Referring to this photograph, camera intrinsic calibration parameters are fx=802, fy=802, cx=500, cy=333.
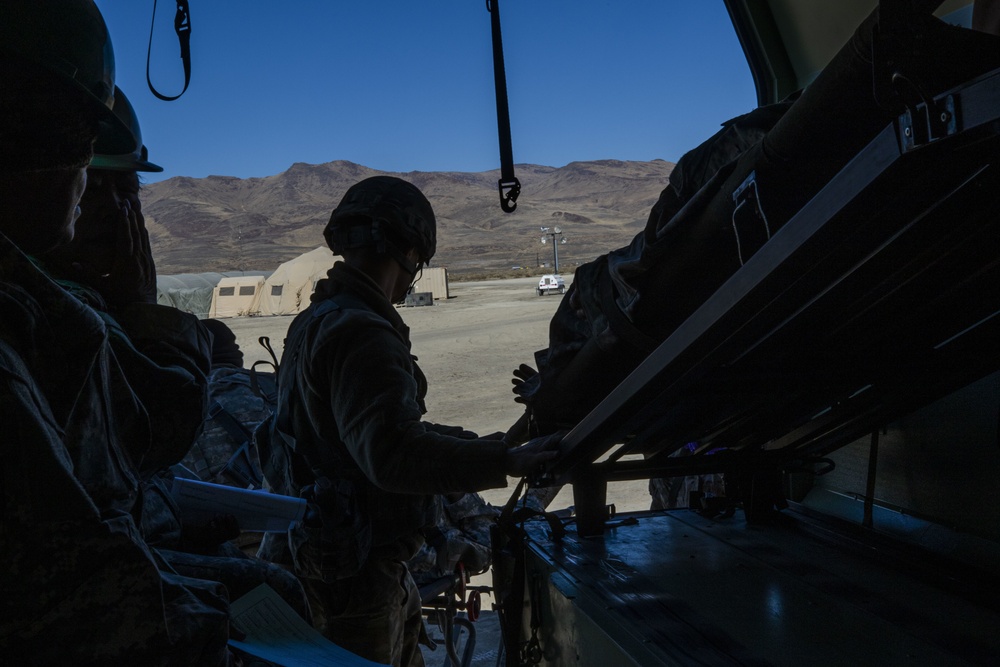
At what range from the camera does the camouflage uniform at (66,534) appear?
0.88 meters

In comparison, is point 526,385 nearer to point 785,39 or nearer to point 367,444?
point 367,444

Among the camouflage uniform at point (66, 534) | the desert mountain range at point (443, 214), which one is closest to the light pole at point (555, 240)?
the desert mountain range at point (443, 214)

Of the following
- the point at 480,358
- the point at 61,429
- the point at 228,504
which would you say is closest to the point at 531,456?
the point at 228,504

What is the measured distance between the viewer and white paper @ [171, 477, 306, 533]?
1.87 meters

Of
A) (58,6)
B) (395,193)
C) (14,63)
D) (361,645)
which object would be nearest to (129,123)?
(58,6)

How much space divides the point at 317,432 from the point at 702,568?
113cm

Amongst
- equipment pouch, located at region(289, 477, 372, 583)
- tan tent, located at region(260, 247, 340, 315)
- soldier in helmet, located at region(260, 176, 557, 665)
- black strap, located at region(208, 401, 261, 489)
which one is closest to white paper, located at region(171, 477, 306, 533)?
soldier in helmet, located at region(260, 176, 557, 665)

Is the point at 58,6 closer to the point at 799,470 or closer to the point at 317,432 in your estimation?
the point at 317,432

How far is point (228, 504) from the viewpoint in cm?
192

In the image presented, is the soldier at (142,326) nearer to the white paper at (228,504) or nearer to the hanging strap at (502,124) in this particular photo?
the white paper at (228,504)

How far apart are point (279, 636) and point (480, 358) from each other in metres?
13.7

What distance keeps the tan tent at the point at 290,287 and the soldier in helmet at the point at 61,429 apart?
92.6 ft

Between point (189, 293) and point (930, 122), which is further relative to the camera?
point (189, 293)

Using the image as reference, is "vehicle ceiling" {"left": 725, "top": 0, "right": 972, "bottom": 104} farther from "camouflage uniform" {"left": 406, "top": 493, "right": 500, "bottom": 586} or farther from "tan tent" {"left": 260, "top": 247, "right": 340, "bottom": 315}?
"tan tent" {"left": 260, "top": 247, "right": 340, "bottom": 315}
